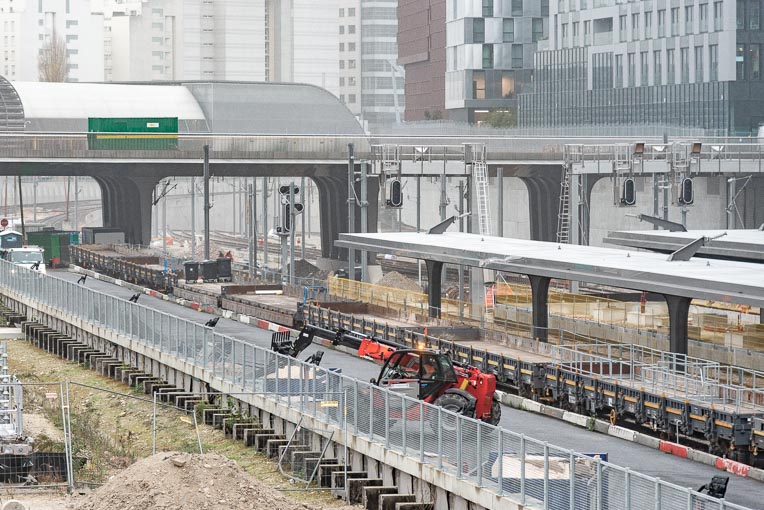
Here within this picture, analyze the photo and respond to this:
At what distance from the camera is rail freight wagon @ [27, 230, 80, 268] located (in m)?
95.8

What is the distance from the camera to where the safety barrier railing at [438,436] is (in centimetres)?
2195

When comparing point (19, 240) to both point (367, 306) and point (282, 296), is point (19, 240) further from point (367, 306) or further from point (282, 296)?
point (367, 306)

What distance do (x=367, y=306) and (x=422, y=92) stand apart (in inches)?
4969

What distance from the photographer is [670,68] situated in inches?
4806

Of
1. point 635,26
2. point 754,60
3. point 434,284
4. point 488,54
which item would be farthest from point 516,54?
point 434,284

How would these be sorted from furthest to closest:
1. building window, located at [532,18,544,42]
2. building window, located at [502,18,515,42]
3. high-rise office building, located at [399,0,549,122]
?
building window, located at [532,18,544,42] → building window, located at [502,18,515,42] → high-rise office building, located at [399,0,549,122]

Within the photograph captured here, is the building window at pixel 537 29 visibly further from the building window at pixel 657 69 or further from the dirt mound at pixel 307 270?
the dirt mound at pixel 307 270

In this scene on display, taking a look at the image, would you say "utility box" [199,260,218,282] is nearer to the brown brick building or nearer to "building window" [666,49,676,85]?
"building window" [666,49,676,85]

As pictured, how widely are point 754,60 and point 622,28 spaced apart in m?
16.0

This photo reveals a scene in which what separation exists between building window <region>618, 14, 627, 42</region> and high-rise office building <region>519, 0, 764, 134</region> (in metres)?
0.09

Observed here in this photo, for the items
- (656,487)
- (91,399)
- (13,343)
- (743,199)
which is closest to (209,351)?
(91,399)

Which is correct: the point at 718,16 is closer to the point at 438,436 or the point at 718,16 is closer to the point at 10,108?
the point at 10,108

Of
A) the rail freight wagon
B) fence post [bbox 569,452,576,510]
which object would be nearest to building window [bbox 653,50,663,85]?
the rail freight wagon

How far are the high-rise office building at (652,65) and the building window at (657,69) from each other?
3.3 inches
